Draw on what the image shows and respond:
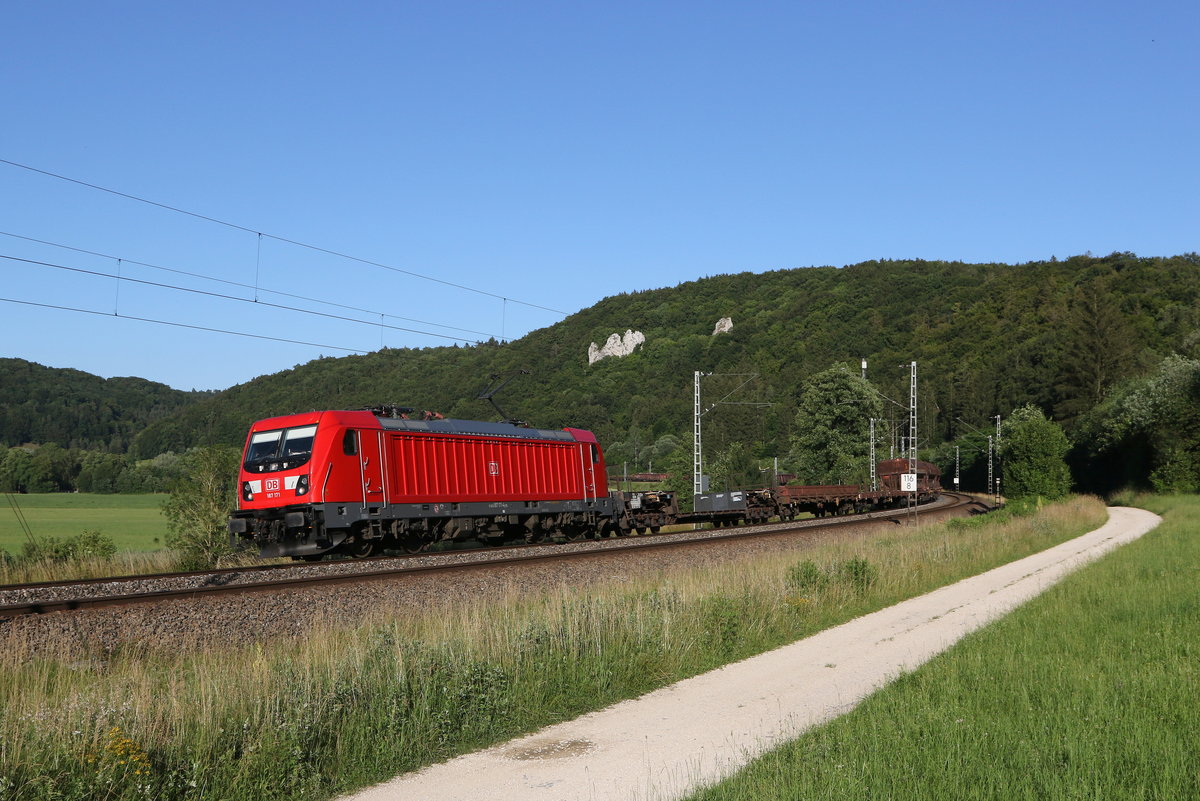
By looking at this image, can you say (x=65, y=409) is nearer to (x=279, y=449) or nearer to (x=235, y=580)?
(x=279, y=449)

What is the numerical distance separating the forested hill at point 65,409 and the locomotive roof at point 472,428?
70979mm

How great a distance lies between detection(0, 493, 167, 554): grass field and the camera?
43.5 metres

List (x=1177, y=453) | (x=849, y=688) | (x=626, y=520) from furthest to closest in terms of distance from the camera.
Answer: (x=1177, y=453) → (x=626, y=520) → (x=849, y=688)

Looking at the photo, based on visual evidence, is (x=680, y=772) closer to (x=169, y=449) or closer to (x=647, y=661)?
(x=647, y=661)

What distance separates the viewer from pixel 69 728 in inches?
281

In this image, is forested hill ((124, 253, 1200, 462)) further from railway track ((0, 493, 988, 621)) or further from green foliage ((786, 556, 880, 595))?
green foliage ((786, 556, 880, 595))

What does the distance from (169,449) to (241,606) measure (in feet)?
237

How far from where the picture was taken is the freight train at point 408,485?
22.8 m

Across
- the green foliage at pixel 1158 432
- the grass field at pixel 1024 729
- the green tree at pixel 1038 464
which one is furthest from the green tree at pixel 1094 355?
the grass field at pixel 1024 729

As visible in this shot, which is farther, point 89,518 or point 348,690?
point 89,518

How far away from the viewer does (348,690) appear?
28.9 ft

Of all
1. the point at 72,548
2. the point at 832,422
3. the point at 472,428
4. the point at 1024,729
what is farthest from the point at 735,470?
the point at 1024,729

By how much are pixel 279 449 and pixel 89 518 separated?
43.5m

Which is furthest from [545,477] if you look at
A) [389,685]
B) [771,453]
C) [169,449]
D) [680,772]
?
[771,453]
